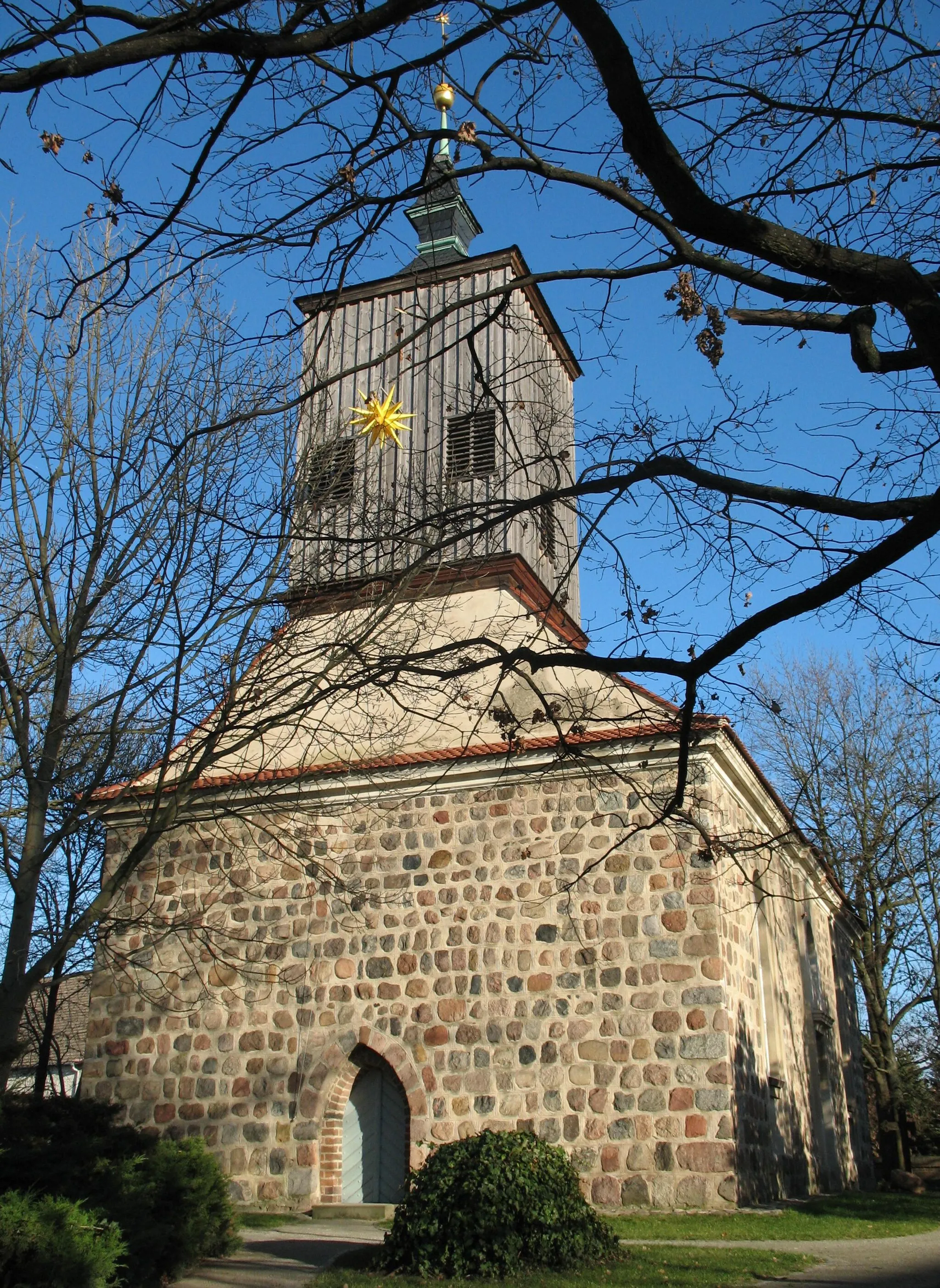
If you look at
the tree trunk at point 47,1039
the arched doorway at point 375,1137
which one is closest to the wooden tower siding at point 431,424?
the arched doorway at point 375,1137

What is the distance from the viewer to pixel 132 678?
8117 mm

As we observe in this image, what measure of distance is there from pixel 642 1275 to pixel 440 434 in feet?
34.9

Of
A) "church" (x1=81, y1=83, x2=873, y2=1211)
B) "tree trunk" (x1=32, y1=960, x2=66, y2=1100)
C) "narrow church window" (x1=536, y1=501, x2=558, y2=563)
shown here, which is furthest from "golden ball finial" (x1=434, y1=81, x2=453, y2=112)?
"tree trunk" (x1=32, y1=960, x2=66, y2=1100)

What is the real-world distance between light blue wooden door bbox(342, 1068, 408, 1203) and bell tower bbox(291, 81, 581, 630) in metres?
5.31

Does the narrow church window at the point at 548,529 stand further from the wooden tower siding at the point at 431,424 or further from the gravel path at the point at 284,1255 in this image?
the gravel path at the point at 284,1255

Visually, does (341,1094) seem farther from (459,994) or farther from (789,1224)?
(789,1224)

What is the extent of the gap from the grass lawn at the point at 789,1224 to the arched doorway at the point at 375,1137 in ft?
8.27

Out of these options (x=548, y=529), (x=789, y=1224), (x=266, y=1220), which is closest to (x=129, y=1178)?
(x=266, y=1220)

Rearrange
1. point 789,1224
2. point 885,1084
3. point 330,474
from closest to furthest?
point 789,1224
point 330,474
point 885,1084

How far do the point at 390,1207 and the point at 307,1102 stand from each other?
1.29 metres

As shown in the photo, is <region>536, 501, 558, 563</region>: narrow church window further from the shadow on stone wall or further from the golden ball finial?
the shadow on stone wall

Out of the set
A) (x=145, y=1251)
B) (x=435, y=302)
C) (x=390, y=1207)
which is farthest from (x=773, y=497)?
(x=435, y=302)

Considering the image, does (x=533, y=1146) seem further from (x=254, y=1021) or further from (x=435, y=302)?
(x=435, y=302)

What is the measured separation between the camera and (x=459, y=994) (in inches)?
439
